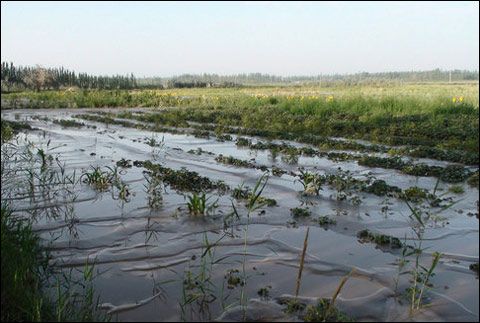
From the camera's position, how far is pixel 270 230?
15.0ft

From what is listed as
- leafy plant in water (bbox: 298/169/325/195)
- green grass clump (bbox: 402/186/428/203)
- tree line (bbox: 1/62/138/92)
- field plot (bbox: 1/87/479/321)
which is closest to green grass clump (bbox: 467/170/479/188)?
field plot (bbox: 1/87/479/321)

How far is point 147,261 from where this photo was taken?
3785 mm

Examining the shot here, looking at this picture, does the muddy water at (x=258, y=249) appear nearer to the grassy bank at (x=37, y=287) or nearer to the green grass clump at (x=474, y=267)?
the green grass clump at (x=474, y=267)

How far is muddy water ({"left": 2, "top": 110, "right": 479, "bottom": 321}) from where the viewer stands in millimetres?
3000

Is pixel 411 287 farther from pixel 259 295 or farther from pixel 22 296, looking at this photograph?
pixel 22 296

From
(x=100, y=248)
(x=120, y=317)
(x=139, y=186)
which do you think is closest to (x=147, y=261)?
(x=100, y=248)

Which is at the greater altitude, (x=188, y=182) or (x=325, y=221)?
(x=188, y=182)

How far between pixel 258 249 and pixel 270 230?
0.53 metres

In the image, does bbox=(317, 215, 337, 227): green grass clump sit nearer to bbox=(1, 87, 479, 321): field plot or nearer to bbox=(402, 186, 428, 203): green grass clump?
bbox=(1, 87, 479, 321): field plot

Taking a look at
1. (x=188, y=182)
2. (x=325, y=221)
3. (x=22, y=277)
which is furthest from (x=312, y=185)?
(x=22, y=277)

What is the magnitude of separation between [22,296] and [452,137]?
9555 mm

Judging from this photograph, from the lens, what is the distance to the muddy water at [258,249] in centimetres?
300

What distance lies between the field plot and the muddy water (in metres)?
0.01

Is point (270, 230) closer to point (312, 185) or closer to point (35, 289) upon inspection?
point (312, 185)
